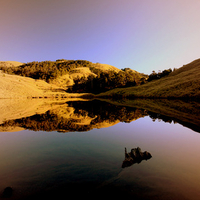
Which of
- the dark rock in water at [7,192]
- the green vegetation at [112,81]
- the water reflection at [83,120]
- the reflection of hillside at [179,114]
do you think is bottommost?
the reflection of hillside at [179,114]

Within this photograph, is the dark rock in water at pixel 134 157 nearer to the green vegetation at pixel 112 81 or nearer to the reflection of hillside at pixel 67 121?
the reflection of hillside at pixel 67 121

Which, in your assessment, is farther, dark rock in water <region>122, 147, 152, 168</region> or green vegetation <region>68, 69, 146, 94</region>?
green vegetation <region>68, 69, 146, 94</region>

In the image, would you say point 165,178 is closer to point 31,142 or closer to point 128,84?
point 31,142

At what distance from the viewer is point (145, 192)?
354 centimetres

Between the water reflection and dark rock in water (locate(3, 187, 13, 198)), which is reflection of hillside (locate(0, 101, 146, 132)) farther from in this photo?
dark rock in water (locate(3, 187, 13, 198))

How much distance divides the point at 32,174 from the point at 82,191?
205cm

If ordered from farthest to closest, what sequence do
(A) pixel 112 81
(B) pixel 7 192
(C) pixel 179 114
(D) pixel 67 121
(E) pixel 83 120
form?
(A) pixel 112 81 → (C) pixel 179 114 → (E) pixel 83 120 → (D) pixel 67 121 → (B) pixel 7 192

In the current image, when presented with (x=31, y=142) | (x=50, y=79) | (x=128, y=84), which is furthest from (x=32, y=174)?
(x=50, y=79)

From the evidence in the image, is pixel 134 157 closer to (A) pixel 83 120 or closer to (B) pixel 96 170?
(B) pixel 96 170

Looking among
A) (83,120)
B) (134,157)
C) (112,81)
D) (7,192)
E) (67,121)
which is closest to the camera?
(7,192)

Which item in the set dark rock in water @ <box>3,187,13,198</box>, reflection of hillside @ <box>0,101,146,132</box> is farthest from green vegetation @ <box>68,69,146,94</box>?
dark rock in water @ <box>3,187,13,198</box>

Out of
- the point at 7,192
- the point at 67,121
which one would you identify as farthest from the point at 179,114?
the point at 7,192

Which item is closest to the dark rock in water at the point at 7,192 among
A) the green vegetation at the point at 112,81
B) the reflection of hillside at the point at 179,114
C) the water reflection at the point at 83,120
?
the water reflection at the point at 83,120

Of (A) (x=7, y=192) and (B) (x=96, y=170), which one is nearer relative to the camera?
(A) (x=7, y=192)
